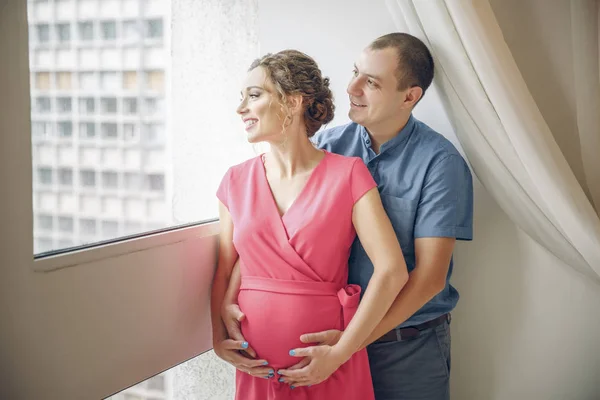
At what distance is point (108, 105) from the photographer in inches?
54.3

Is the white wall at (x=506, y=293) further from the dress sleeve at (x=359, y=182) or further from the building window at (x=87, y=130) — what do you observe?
the building window at (x=87, y=130)

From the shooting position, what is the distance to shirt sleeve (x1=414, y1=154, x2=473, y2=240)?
1.34 metres

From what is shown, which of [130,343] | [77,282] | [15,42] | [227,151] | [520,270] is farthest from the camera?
[227,151]

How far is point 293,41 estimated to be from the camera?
1757mm

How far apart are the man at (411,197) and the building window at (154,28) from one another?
0.55m

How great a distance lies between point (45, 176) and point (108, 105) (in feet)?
0.98

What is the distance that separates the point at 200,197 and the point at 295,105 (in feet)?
1.68

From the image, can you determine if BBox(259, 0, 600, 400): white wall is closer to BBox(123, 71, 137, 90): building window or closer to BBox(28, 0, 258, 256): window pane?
BBox(28, 0, 258, 256): window pane

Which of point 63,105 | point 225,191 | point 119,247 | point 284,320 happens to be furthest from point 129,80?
point 284,320

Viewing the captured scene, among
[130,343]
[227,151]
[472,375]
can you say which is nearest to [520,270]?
[472,375]

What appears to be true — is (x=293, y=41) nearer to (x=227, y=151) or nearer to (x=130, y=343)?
(x=227, y=151)

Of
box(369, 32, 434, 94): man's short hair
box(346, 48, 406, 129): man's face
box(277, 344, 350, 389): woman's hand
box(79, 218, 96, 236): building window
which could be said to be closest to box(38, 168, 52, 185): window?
box(79, 218, 96, 236): building window

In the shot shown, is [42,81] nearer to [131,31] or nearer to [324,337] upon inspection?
[131,31]

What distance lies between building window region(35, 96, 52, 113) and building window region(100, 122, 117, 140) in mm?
201
